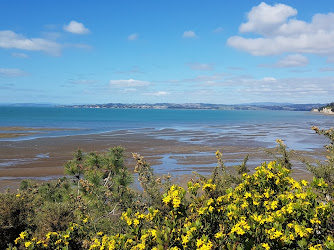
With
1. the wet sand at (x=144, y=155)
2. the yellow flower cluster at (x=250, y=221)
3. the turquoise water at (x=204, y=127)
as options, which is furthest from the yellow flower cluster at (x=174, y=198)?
the turquoise water at (x=204, y=127)

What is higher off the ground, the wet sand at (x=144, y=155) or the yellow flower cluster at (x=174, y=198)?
the yellow flower cluster at (x=174, y=198)

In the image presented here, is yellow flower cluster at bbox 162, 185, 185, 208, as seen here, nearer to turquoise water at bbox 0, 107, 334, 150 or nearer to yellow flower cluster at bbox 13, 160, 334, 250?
yellow flower cluster at bbox 13, 160, 334, 250

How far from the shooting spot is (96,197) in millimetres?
9523

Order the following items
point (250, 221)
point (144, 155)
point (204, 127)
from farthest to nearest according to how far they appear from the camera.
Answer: point (204, 127), point (144, 155), point (250, 221)

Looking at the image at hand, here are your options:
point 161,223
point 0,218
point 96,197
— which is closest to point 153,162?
point 96,197

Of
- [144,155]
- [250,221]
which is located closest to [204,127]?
[144,155]

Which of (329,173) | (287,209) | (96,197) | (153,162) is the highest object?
(287,209)

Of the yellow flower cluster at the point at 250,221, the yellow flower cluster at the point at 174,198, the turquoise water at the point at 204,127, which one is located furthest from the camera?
the turquoise water at the point at 204,127

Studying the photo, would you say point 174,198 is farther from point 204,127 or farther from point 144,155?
point 204,127

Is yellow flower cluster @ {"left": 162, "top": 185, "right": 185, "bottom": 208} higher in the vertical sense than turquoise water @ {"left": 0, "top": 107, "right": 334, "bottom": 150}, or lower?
higher

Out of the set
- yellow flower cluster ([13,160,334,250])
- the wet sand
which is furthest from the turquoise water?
yellow flower cluster ([13,160,334,250])

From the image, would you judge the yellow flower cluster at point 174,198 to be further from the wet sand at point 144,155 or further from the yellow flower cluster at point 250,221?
the wet sand at point 144,155

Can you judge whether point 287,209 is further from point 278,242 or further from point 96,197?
point 96,197

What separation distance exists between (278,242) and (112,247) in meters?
2.00
